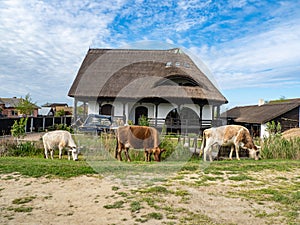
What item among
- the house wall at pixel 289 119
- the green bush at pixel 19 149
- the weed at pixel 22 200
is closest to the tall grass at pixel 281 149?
the weed at pixel 22 200

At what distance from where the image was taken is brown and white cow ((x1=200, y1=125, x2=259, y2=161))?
1001 centimetres

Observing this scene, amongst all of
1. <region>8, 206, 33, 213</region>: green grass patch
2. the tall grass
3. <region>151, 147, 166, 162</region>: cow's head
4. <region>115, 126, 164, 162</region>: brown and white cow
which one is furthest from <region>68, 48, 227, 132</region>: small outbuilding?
<region>8, 206, 33, 213</region>: green grass patch

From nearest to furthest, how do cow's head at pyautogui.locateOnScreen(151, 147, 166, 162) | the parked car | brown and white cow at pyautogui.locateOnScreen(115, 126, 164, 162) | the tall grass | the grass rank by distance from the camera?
the grass, cow's head at pyautogui.locateOnScreen(151, 147, 166, 162), brown and white cow at pyautogui.locateOnScreen(115, 126, 164, 162), the tall grass, the parked car

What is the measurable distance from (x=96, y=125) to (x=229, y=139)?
7.94m

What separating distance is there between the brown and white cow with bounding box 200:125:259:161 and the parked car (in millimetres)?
5521

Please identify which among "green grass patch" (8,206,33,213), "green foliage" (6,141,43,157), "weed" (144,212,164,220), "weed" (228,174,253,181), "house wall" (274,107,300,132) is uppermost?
"house wall" (274,107,300,132)

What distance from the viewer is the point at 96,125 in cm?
1519

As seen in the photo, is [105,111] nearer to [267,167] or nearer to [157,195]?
[267,167]

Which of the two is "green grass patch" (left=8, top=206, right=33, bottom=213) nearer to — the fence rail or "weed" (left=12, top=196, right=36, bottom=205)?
"weed" (left=12, top=196, right=36, bottom=205)

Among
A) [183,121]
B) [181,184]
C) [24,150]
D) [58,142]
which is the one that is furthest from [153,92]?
[181,184]

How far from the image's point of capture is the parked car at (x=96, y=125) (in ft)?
46.5

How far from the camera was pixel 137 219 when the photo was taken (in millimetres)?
4016

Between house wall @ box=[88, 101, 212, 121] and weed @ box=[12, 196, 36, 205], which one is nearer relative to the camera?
weed @ box=[12, 196, 36, 205]

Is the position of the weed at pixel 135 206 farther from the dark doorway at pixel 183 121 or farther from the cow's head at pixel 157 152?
the dark doorway at pixel 183 121
